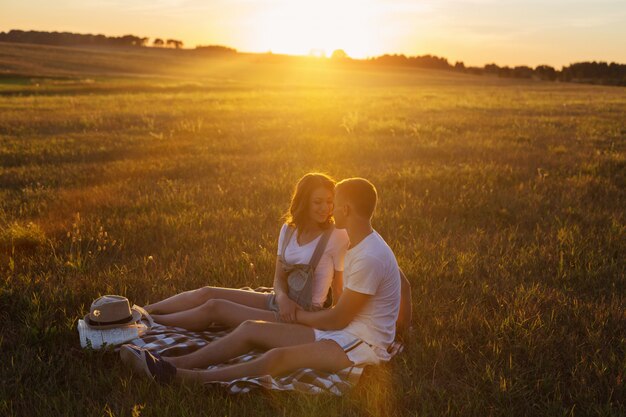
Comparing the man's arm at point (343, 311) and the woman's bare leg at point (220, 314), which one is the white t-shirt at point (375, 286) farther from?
the woman's bare leg at point (220, 314)

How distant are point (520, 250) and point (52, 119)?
55.8ft

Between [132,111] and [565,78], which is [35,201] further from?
[565,78]

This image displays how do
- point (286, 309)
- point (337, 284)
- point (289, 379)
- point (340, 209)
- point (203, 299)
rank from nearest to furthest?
point (289, 379), point (340, 209), point (286, 309), point (337, 284), point (203, 299)

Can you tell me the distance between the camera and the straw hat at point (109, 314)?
3.91 meters

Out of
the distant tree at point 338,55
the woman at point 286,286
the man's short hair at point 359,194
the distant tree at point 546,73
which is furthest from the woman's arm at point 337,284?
the distant tree at point 338,55

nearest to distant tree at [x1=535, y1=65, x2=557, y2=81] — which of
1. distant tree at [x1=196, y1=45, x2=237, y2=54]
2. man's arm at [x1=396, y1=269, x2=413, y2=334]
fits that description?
distant tree at [x1=196, y1=45, x2=237, y2=54]

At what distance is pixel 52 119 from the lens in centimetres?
1812

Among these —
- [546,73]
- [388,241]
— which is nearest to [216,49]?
[546,73]

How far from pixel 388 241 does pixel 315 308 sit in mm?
2331

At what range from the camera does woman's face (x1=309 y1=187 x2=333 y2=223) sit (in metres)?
4.07

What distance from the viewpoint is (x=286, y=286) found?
4.38 metres

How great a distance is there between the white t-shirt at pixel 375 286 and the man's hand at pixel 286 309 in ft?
1.53

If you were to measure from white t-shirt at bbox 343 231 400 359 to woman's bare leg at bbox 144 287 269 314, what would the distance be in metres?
1.10

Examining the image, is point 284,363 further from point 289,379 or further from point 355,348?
point 355,348
